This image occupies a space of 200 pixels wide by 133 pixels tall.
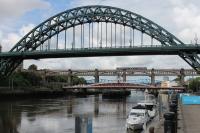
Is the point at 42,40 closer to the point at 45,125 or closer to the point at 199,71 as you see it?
the point at 199,71

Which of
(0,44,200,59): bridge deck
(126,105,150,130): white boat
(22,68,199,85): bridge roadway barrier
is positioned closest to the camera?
(126,105,150,130): white boat

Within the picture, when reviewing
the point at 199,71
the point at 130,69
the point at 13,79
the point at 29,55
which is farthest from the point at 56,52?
the point at 130,69

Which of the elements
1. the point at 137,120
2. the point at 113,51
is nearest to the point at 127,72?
the point at 113,51

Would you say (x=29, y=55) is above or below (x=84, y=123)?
above

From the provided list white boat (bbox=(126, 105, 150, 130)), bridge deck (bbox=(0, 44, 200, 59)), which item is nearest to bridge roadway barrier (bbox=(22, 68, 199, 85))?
bridge deck (bbox=(0, 44, 200, 59))

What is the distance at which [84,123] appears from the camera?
938cm

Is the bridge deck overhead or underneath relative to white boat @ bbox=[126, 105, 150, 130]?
overhead

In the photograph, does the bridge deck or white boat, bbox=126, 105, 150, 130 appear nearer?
white boat, bbox=126, 105, 150, 130

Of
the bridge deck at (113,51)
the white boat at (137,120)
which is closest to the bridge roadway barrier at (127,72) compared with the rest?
the bridge deck at (113,51)

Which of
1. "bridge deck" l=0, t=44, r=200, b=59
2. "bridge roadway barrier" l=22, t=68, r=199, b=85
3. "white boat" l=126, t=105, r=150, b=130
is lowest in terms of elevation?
"white boat" l=126, t=105, r=150, b=130

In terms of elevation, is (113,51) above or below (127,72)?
above

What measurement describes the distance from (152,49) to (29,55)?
25174 millimetres

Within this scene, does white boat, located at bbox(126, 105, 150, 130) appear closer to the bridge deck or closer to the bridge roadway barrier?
the bridge deck

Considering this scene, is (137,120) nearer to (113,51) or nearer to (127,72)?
(113,51)
